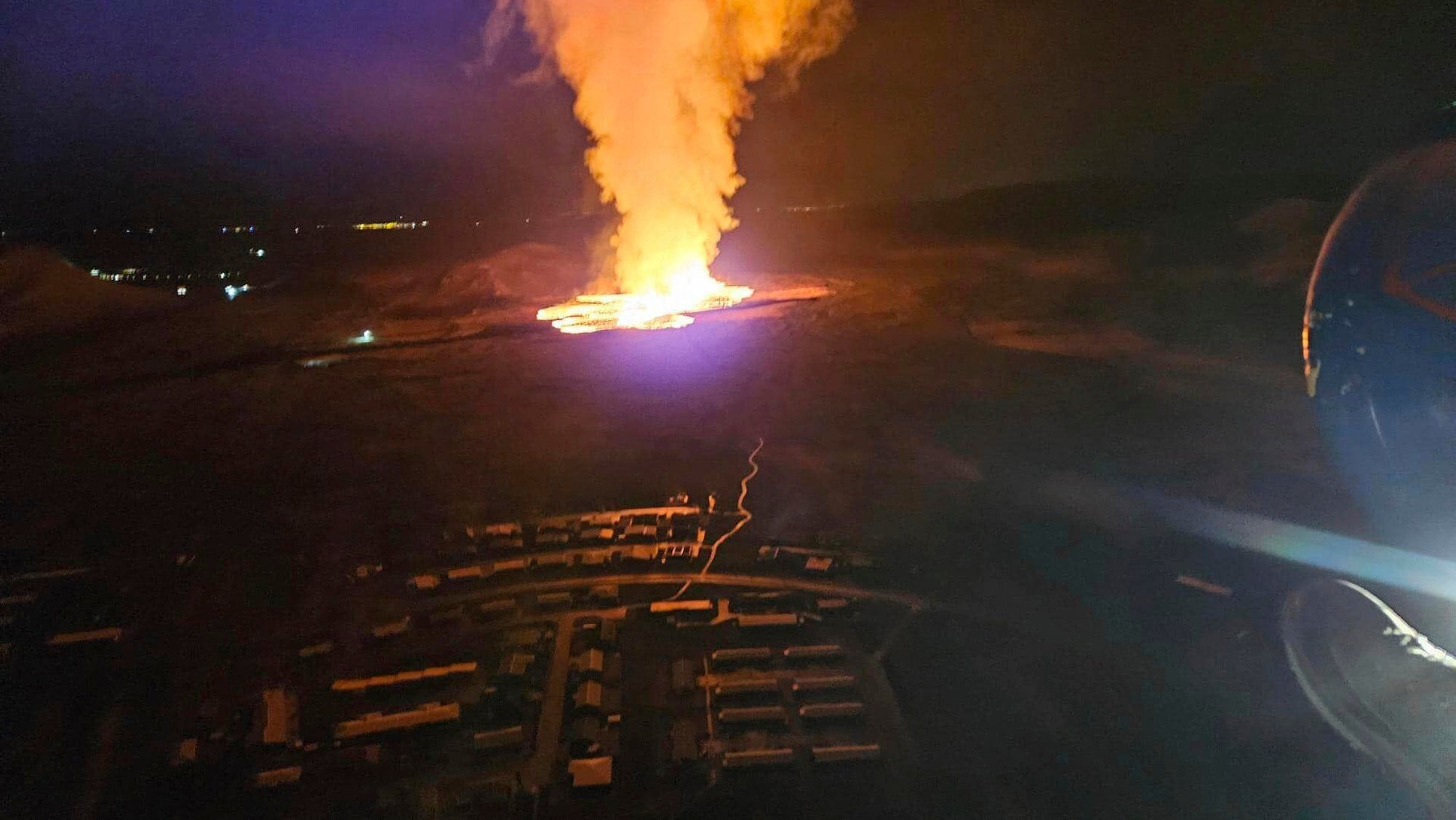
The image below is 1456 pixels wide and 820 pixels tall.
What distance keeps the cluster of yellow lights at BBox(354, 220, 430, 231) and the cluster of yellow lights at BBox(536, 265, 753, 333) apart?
91.2 feet

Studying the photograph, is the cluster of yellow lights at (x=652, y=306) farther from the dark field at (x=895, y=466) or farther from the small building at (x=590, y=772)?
the small building at (x=590, y=772)

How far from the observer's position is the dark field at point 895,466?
3754 millimetres

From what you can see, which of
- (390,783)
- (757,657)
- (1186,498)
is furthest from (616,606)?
(1186,498)

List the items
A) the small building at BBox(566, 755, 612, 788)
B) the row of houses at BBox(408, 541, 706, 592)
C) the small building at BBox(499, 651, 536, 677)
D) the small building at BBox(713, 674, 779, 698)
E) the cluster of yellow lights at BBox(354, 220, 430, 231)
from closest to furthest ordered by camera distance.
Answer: the small building at BBox(566, 755, 612, 788) → the small building at BBox(713, 674, 779, 698) → the small building at BBox(499, 651, 536, 677) → the row of houses at BBox(408, 541, 706, 592) → the cluster of yellow lights at BBox(354, 220, 430, 231)

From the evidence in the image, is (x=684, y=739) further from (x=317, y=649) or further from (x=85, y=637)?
(x=85, y=637)

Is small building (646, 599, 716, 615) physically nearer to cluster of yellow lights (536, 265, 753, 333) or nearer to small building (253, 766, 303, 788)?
small building (253, 766, 303, 788)

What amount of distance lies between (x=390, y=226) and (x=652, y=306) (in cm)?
3421

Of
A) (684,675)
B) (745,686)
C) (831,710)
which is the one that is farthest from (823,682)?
(684,675)

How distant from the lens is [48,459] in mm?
8266

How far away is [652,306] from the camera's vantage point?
1473cm

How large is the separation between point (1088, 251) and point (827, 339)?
415 inches

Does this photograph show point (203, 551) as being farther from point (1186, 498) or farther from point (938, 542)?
point (1186, 498)

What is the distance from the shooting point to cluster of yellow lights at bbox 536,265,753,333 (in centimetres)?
1327

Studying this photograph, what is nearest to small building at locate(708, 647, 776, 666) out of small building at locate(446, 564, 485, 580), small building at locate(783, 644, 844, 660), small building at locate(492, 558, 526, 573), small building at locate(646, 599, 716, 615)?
small building at locate(783, 644, 844, 660)
